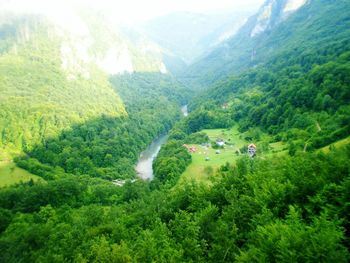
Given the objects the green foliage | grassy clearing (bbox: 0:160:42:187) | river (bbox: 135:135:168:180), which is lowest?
river (bbox: 135:135:168:180)

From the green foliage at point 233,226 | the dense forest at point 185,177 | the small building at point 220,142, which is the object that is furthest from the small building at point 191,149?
the green foliage at point 233,226

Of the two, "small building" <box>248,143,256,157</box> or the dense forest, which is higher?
the dense forest

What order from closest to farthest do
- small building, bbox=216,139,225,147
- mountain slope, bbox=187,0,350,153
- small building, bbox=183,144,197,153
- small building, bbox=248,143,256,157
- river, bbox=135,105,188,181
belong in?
mountain slope, bbox=187,0,350,153 < small building, bbox=248,143,256,157 < small building, bbox=183,144,197,153 < river, bbox=135,105,188,181 < small building, bbox=216,139,225,147

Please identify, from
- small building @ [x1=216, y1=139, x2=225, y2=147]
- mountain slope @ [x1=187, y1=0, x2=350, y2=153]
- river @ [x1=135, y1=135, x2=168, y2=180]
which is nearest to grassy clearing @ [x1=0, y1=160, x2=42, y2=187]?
river @ [x1=135, y1=135, x2=168, y2=180]

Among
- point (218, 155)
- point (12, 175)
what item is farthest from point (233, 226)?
point (12, 175)

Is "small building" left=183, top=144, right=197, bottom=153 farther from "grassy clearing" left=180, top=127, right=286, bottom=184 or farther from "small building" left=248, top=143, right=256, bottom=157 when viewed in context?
"small building" left=248, top=143, right=256, bottom=157

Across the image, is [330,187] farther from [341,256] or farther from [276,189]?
[341,256]

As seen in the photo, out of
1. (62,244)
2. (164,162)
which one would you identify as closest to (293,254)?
(62,244)
